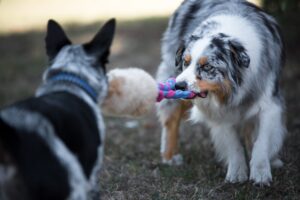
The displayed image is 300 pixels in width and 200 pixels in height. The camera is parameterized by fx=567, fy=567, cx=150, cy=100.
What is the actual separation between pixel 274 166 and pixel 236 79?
4.14 feet

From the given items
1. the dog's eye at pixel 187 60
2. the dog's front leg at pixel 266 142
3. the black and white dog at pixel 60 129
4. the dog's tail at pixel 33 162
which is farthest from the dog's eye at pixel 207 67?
the dog's tail at pixel 33 162

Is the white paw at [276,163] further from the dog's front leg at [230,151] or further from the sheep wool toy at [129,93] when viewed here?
the sheep wool toy at [129,93]

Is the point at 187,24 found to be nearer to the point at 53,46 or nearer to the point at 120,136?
the point at 120,136

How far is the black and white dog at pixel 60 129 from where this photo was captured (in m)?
3.21

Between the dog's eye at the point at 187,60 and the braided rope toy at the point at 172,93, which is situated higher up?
the dog's eye at the point at 187,60

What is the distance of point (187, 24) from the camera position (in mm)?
6391

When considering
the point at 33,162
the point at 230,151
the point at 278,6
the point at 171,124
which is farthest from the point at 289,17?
the point at 33,162

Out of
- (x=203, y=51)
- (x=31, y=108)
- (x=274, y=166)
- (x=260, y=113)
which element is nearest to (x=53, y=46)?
(x=31, y=108)

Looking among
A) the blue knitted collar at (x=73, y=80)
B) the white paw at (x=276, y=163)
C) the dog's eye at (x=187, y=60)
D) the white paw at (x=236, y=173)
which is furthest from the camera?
the white paw at (x=276, y=163)

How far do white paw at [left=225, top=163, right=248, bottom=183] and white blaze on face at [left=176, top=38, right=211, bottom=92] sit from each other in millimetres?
1116

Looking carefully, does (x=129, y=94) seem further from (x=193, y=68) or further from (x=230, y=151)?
(x=230, y=151)

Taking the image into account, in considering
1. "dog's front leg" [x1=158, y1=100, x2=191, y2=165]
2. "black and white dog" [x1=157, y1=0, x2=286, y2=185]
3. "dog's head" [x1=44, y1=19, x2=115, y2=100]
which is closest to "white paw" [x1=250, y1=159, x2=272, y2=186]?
"black and white dog" [x1=157, y1=0, x2=286, y2=185]

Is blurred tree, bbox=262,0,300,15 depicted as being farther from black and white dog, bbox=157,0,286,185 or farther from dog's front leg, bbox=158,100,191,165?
dog's front leg, bbox=158,100,191,165

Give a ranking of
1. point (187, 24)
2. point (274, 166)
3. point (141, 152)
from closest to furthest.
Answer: point (274, 166), point (187, 24), point (141, 152)
